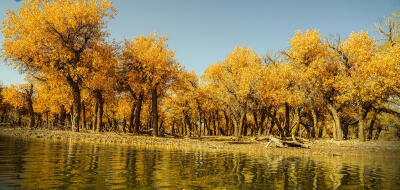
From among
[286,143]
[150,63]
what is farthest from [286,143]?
[150,63]

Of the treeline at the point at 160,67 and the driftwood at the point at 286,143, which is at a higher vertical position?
the treeline at the point at 160,67

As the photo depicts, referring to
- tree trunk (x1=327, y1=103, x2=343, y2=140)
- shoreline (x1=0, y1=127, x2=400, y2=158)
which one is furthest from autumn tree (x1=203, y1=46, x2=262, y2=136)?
shoreline (x1=0, y1=127, x2=400, y2=158)

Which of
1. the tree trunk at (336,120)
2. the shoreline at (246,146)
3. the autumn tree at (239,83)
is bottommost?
the shoreline at (246,146)

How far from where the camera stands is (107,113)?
6550cm

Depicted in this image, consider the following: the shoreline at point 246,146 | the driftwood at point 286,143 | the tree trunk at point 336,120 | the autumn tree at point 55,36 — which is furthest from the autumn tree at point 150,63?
the tree trunk at point 336,120

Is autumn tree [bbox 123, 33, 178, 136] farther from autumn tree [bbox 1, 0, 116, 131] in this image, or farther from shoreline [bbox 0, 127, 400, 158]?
shoreline [bbox 0, 127, 400, 158]

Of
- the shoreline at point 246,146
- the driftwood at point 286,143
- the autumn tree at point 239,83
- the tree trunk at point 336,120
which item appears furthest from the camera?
the autumn tree at point 239,83

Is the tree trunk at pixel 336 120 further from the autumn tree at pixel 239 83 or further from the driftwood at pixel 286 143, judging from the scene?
the autumn tree at pixel 239 83

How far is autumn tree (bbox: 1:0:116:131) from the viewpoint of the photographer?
2747 centimetres

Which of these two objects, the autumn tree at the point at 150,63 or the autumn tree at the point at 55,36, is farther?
the autumn tree at the point at 150,63

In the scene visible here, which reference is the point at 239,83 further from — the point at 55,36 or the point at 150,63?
the point at 55,36

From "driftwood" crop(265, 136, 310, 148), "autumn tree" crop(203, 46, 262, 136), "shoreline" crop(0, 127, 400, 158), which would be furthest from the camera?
"autumn tree" crop(203, 46, 262, 136)

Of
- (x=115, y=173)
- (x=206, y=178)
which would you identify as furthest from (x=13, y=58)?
(x=206, y=178)

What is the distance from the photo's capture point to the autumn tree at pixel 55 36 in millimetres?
27469
